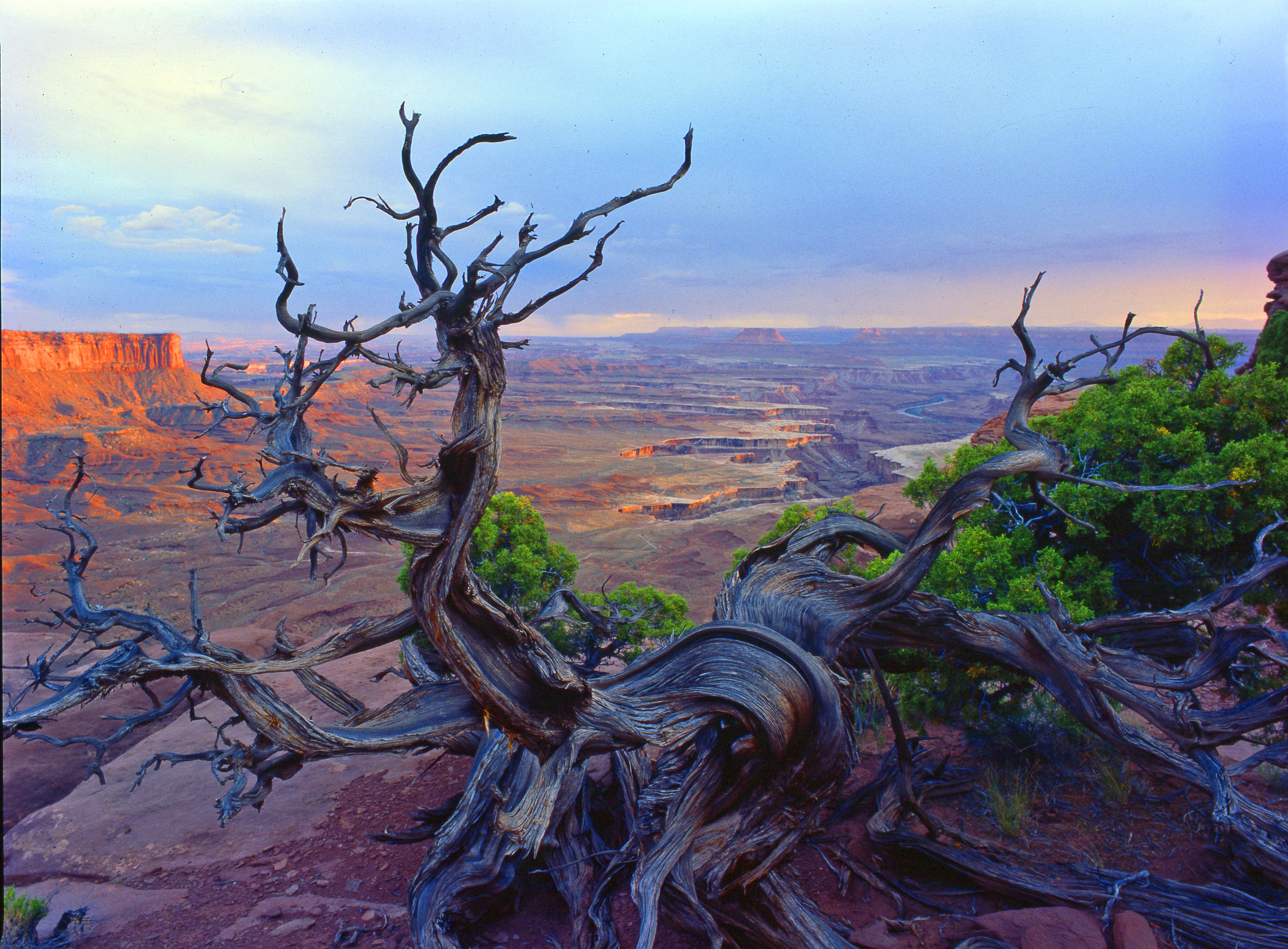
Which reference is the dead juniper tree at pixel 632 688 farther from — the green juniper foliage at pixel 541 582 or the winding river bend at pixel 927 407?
the winding river bend at pixel 927 407

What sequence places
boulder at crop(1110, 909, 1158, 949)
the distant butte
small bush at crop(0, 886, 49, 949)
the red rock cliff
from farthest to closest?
the distant butte < the red rock cliff < small bush at crop(0, 886, 49, 949) < boulder at crop(1110, 909, 1158, 949)

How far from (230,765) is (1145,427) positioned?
9180mm

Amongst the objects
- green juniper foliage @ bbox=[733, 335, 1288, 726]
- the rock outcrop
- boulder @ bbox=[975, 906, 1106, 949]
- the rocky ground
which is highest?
the rock outcrop

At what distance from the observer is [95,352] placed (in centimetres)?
6094

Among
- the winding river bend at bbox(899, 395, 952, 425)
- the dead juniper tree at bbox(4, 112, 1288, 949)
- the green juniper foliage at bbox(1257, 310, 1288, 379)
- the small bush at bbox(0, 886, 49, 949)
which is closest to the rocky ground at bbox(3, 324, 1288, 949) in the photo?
the small bush at bbox(0, 886, 49, 949)

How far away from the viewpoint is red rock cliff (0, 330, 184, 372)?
5388 cm

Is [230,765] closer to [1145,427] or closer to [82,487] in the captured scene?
[1145,427]

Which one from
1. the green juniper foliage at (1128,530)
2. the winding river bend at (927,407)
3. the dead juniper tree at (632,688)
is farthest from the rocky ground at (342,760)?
the winding river bend at (927,407)

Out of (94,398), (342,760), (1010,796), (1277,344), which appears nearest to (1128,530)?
(1010,796)

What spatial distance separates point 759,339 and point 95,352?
152 metres

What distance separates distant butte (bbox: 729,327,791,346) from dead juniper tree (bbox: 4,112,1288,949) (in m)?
Answer: 181

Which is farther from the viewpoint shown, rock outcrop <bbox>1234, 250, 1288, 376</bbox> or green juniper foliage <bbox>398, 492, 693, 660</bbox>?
rock outcrop <bbox>1234, 250, 1288, 376</bbox>

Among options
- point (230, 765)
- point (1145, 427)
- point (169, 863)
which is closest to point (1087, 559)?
point (1145, 427)

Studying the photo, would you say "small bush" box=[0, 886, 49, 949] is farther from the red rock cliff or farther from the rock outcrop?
the red rock cliff
